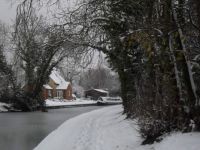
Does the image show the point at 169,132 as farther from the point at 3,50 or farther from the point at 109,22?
the point at 3,50

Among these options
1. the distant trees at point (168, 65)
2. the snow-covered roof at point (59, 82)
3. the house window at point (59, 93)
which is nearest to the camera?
the distant trees at point (168, 65)

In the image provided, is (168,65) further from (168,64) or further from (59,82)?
(59,82)

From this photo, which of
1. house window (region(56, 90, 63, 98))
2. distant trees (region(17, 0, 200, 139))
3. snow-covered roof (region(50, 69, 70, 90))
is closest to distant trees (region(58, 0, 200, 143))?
distant trees (region(17, 0, 200, 139))

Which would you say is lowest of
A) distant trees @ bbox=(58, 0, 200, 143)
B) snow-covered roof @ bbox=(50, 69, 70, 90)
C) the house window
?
distant trees @ bbox=(58, 0, 200, 143)

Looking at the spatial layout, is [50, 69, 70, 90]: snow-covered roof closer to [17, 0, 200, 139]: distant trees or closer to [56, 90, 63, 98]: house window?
[56, 90, 63, 98]: house window

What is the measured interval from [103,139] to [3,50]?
4780 centimetres

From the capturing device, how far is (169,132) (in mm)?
10992

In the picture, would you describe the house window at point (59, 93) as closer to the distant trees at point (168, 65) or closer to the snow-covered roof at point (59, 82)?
the snow-covered roof at point (59, 82)

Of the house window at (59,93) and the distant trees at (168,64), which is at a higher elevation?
the house window at (59,93)

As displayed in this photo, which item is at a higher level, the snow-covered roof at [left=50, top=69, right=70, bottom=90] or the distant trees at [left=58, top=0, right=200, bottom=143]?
the snow-covered roof at [left=50, top=69, right=70, bottom=90]

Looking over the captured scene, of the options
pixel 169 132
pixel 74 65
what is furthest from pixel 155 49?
pixel 74 65

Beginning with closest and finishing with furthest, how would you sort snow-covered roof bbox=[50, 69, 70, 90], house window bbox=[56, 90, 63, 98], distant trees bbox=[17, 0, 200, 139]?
1. distant trees bbox=[17, 0, 200, 139]
2. snow-covered roof bbox=[50, 69, 70, 90]
3. house window bbox=[56, 90, 63, 98]

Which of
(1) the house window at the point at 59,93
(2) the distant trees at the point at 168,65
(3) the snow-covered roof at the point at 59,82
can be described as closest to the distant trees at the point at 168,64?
(2) the distant trees at the point at 168,65

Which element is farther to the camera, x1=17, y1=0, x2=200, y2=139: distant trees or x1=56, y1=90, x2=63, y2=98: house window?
x1=56, y1=90, x2=63, y2=98: house window
